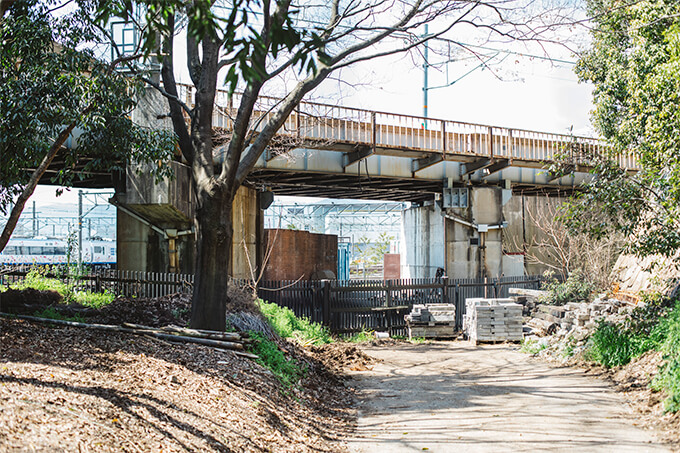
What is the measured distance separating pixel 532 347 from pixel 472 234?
1215 centimetres

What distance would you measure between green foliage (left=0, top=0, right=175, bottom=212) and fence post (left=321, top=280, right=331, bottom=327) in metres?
8.14

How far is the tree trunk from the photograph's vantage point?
27.0 ft

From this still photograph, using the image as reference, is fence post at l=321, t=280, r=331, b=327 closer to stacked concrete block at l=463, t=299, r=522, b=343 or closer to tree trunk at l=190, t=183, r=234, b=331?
stacked concrete block at l=463, t=299, r=522, b=343

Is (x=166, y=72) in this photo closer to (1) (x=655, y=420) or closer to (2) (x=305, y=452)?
(2) (x=305, y=452)

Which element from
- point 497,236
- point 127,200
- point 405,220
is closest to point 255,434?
point 127,200

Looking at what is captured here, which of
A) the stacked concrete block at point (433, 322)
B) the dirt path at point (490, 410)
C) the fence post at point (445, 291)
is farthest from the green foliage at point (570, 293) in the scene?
the dirt path at point (490, 410)

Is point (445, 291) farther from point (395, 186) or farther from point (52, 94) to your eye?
point (52, 94)

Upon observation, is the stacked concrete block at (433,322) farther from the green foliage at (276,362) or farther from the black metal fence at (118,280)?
the green foliage at (276,362)

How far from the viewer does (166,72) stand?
907cm

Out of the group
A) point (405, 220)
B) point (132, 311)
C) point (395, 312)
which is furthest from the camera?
point (405, 220)

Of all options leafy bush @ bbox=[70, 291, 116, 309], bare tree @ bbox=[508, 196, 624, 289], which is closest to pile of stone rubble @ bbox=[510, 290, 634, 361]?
bare tree @ bbox=[508, 196, 624, 289]

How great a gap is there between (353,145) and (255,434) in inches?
562

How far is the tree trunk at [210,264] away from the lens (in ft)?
27.0

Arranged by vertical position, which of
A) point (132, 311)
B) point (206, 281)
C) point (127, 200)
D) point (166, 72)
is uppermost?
point (166, 72)
